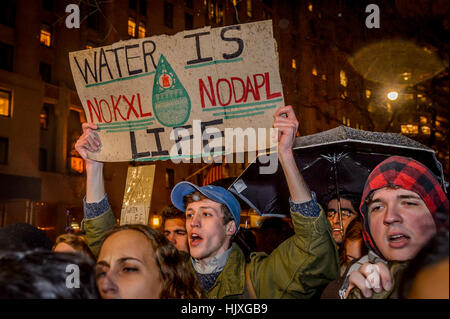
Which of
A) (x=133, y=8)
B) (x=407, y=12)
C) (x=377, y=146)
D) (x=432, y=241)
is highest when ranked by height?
(x=133, y=8)

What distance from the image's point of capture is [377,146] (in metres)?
3.52

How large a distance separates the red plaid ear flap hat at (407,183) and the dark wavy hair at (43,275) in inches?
62.2

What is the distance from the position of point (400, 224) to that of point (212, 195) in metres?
1.33

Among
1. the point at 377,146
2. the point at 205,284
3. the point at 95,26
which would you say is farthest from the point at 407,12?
the point at 95,26

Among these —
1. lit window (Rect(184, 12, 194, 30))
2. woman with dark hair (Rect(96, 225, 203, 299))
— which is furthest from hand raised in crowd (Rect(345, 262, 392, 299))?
lit window (Rect(184, 12, 194, 30))

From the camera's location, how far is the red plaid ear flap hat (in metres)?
2.21

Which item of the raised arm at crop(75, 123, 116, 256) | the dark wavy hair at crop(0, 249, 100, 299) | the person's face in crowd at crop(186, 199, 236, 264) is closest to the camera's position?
the dark wavy hair at crop(0, 249, 100, 299)

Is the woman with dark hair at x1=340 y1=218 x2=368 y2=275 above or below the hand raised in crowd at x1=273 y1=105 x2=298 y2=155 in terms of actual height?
below

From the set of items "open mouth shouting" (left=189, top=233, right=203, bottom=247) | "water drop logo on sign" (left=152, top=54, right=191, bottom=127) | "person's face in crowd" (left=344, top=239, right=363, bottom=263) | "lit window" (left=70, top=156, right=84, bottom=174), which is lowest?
"person's face in crowd" (left=344, top=239, right=363, bottom=263)

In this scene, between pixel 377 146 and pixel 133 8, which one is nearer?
pixel 377 146

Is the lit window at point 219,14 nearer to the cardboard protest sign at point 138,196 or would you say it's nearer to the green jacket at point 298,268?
the cardboard protest sign at point 138,196

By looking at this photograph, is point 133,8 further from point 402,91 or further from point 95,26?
point 402,91

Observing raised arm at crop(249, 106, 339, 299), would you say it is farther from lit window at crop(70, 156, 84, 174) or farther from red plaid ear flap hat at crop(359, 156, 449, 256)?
lit window at crop(70, 156, 84, 174)

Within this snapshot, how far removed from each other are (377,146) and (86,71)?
254 centimetres
